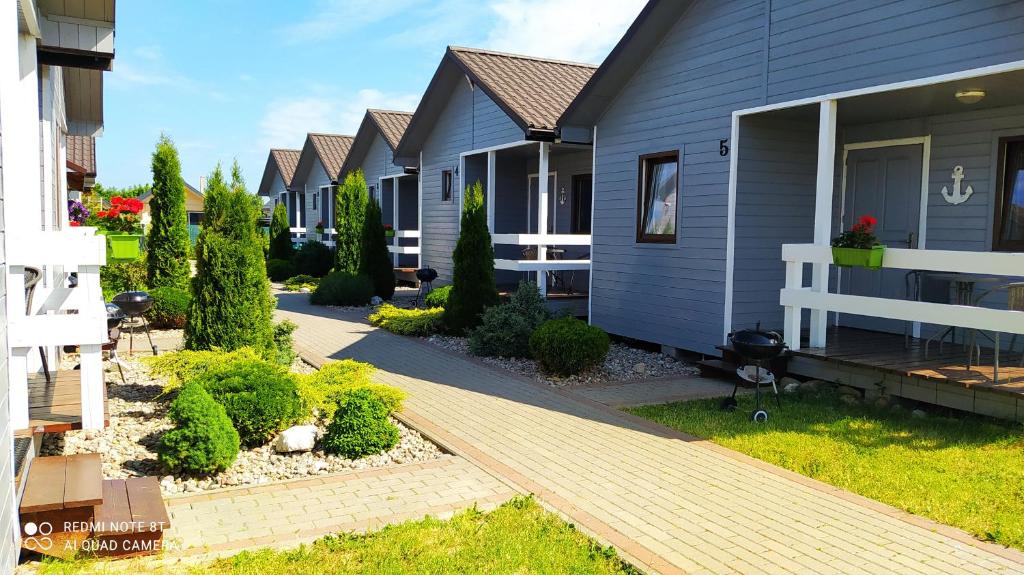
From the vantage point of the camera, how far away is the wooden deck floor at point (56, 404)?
4.93m

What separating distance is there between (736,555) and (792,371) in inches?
193

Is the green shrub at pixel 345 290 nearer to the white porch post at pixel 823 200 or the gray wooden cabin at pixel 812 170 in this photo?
the gray wooden cabin at pixel 812 170

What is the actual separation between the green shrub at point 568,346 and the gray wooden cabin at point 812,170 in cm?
163

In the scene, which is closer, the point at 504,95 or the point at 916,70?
the point at 916,70

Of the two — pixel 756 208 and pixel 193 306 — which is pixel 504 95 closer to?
pixel 756 208

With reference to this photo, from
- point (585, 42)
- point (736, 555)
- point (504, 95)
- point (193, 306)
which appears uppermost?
point (585, 42)

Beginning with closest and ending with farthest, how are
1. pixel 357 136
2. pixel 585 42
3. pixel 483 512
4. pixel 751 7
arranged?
pixel 483 512 → pixel 751 7 → pixel 357 136 → pixel 585 42

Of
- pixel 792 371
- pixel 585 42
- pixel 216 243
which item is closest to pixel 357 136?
pixel 585 42

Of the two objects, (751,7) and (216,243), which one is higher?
(751,7)

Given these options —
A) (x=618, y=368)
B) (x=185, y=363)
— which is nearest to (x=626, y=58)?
(x=618, y=368)

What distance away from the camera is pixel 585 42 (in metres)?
28.4

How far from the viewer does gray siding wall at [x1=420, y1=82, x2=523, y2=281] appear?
15570 mm

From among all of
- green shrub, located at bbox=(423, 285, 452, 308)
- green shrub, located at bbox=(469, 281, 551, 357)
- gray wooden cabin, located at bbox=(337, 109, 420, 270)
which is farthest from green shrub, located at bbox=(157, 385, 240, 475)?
gray wooden cabin, located at bbox=(337, 109, 420, 270)

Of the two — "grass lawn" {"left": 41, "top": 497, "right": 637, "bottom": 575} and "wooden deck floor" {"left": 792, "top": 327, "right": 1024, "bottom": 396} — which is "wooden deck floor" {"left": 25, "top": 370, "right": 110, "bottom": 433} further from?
"wooden deck floor" {"left": 792, "top": 327, "right": 1024, "bottom": 396}
